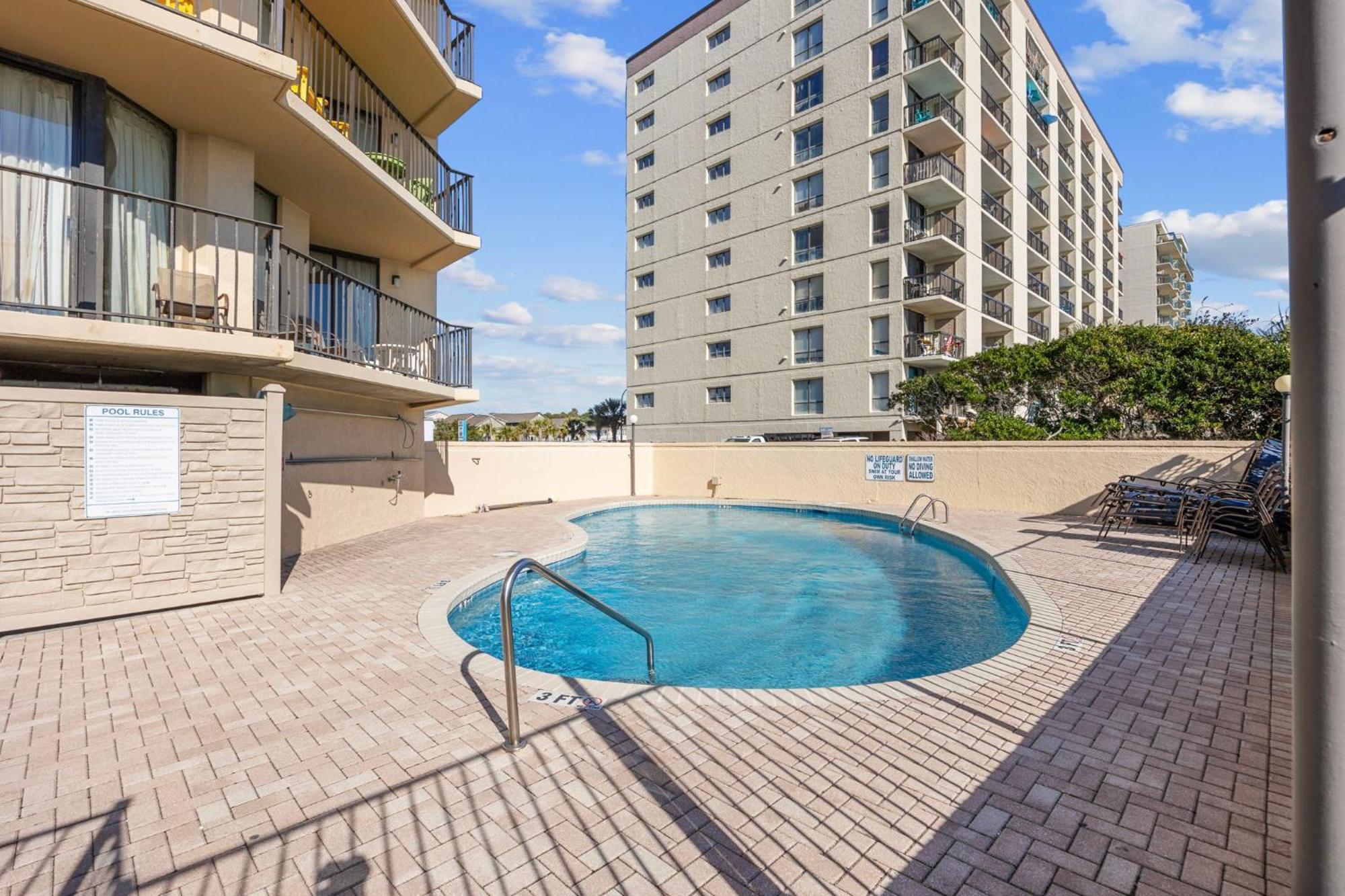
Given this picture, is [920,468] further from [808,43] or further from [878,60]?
[808,43]

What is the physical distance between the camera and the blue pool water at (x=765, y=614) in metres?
6.73

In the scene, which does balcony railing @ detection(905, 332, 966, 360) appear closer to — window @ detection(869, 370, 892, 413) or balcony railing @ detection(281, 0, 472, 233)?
window @ detection(869, 370, 892, 413)

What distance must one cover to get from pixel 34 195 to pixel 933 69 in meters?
26.4

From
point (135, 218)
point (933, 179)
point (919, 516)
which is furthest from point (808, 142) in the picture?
point (135, 218)

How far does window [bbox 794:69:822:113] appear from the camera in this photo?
2617 centimetres

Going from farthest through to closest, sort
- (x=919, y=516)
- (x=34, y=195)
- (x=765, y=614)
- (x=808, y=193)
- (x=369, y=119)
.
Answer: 1. (x=808, y=193)
2. (x=919, y=516)
3. (x=369, y=119)
4. (x=765, y=614)
5. (x=34, y=195)

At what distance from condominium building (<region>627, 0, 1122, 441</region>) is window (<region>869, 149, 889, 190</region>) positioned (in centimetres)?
6

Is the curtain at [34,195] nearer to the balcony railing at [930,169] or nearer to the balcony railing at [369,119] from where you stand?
the balcony railing at [369,119]

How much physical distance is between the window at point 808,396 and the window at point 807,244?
534cm

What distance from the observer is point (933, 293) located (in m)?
23.7

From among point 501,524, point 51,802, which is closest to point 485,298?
point 501,524

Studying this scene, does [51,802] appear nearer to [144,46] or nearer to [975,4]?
[144,46]

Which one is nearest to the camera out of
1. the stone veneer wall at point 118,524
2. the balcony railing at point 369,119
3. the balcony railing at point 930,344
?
the stone veneer wall at point 118,524

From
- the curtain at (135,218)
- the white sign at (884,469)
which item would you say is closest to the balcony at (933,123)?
the white sign at (884,469)
